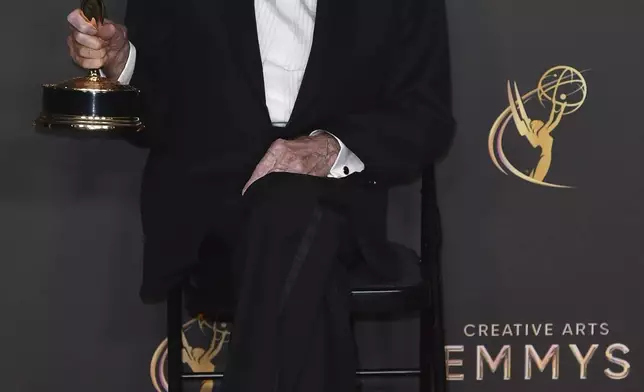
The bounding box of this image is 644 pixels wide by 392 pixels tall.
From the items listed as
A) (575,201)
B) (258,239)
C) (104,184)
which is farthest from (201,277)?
(575,201)

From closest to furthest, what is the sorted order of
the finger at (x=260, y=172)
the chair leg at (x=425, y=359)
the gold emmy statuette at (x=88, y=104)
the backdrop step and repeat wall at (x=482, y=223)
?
the gold emmy statuette at (x=88, y=104) < the finger at (x=260, y=172) < the chair leg at (x=425, y=359) < the backdrop step and repeat wall at (x=482, y=223)

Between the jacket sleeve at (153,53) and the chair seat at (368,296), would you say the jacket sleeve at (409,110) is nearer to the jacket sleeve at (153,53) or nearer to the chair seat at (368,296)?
the chair seat at (368,296)

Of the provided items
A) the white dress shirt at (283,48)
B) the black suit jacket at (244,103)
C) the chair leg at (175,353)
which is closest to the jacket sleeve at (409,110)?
the black suit jacket at (244,103)

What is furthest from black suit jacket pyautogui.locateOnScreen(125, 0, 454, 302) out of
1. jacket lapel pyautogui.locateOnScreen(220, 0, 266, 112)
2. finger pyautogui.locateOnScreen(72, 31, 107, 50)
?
finger pyautogui.locateOnScreen(72, 31, 107, 50)

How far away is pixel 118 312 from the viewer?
1708 millimetres

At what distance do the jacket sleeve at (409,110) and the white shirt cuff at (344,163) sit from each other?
2 centimetres

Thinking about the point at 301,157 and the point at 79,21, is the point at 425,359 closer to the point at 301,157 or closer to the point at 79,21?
the point at 301,157

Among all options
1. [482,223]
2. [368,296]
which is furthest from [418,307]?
[482,223]

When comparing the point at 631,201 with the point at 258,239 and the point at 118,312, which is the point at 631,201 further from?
the point at 118,312

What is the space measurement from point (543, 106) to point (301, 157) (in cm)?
63

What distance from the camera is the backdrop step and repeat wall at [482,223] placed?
164cm

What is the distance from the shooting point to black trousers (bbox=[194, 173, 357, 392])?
1110 mm

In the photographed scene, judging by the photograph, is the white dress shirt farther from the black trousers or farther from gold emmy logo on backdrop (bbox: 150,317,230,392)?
gold emmy logo on backdrop (bbox: 150,317,230,392)

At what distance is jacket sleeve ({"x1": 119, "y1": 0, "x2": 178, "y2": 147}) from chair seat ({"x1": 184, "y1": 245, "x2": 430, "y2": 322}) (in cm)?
29
